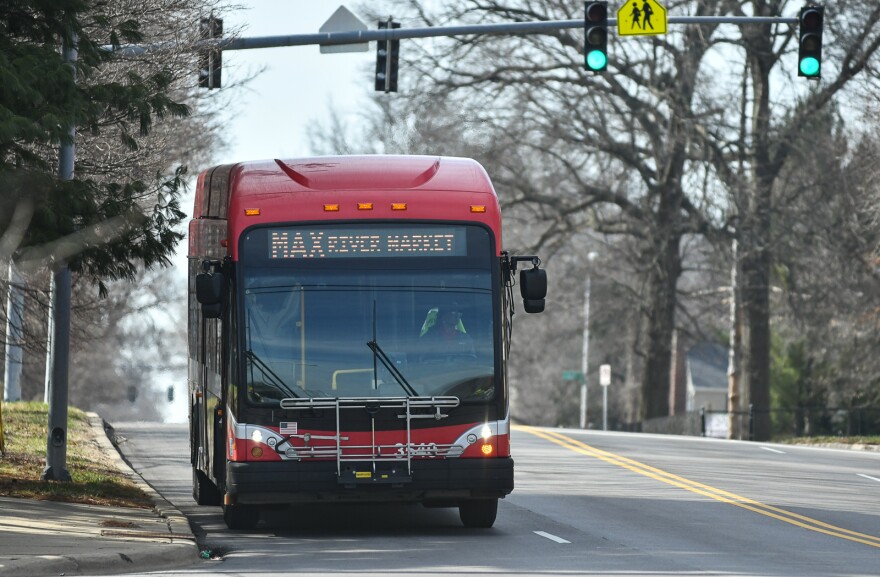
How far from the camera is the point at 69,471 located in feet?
64.3

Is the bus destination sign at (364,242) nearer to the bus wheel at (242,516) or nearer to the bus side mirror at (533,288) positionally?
the bus side mirror at (533,288)

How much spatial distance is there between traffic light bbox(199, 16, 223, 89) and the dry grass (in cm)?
525

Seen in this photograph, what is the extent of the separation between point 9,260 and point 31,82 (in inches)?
83.5

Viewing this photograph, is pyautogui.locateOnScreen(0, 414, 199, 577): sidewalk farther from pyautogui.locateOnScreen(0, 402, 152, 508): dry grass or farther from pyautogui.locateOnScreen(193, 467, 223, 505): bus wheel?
pyautogui.locateOnScreen(193, 467, 223, 505): bus wheel

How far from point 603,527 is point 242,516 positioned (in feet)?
12.2

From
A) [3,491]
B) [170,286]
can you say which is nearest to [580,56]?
[3,491]

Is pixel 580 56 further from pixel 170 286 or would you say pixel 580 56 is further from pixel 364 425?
pixel 170 286

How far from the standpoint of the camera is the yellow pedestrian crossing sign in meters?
20.3

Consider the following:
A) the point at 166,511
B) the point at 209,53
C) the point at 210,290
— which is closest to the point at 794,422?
the point at 209,53

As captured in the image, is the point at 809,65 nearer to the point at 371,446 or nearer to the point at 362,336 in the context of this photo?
the point at 362,336

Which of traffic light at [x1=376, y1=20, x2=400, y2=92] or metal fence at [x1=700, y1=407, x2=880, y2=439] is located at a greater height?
traffic light at [x1=376, y1=20, x2=400, y2=92]

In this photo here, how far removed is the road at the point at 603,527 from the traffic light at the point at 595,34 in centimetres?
563

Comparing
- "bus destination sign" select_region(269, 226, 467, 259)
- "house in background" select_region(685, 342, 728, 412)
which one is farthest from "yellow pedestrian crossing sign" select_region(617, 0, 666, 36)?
"house in background" select_region(685, 342, 728, 412)

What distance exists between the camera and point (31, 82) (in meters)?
13.7
